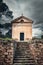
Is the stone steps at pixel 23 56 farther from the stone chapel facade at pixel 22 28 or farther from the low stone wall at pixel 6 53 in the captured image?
the stone chapel facade at pixel 22 28

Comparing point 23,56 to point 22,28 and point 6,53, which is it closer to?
point 6,53

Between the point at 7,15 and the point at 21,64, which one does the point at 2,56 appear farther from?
the point at 7,15

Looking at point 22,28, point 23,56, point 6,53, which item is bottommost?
point 23,56

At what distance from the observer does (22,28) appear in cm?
2914

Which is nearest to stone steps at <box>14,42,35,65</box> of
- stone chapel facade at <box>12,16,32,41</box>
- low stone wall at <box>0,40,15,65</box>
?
low stone wall at <box>0,40,15,65</box>

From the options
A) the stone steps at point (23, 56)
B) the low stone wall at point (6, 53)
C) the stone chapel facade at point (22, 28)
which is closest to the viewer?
the low stone wall at point (6, 53)

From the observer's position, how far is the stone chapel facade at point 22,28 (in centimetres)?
2869

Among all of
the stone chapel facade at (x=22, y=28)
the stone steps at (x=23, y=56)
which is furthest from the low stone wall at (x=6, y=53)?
the stone chapel facade at (x=22, y=28)

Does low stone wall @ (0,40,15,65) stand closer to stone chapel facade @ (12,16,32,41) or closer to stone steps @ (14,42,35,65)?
stone steps @ (14,42,35,65)

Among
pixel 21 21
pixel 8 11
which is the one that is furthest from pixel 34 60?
pixel 8 11

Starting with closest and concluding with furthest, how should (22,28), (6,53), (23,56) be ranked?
1. (6,53)
2. (23,56)
3. (22,28)

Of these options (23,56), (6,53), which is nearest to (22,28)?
(23,56)

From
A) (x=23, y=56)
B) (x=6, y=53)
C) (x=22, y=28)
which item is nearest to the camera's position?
(x=6, y=53)

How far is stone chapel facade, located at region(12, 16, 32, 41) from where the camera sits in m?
28.7
